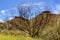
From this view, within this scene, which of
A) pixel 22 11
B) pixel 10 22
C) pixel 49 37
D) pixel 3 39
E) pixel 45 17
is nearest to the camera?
pixel 3 39

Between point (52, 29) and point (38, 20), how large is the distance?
1345 centimetres

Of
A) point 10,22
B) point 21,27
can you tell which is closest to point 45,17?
point 21,27

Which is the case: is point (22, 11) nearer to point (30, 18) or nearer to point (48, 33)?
point (30, 18)

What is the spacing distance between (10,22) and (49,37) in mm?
19685

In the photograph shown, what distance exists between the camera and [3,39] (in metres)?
17.9

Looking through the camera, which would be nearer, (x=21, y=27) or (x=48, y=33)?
(x=48, y=33)

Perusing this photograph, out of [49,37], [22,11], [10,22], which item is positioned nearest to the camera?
[49,37]

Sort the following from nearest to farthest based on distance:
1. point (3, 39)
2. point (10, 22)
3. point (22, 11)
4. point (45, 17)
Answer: point (3, 39) < point (22, 11) < point (45, 17) < point (10, 22)

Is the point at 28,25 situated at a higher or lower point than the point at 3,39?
lower

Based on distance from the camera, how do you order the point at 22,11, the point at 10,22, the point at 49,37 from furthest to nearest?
the point at 10,22
the point at 22,11
the point at 49,37

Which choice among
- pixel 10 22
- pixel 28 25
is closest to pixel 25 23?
pixel 28 25

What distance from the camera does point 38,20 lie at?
33.2m

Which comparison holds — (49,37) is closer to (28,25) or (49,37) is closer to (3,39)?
(3,39)

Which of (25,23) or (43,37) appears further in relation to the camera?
(25,23)
